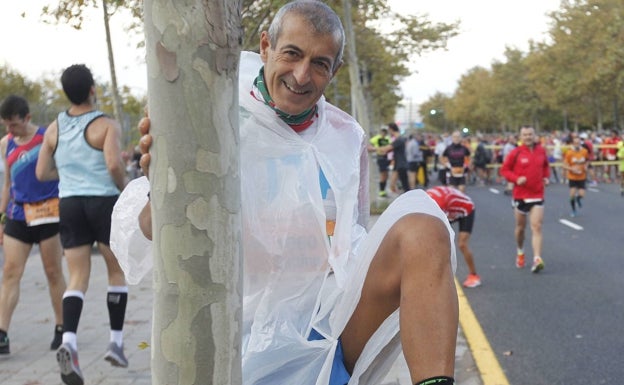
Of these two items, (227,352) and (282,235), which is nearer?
(227,352)

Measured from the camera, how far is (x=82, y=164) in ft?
19.0

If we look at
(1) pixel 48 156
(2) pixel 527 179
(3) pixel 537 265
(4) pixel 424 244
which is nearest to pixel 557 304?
(3) pixel 537 265

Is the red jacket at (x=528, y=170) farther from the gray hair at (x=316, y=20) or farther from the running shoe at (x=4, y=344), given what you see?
the gray hair at (x=316, y=20)

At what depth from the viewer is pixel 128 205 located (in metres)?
3.15

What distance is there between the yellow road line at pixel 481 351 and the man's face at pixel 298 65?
6.50 feet

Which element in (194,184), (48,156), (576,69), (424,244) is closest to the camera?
(194,184)

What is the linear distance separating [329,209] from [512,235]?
12692 millimetres

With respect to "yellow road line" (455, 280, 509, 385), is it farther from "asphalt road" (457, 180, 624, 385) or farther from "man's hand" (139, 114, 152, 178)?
"man's hand" (139, 114, 152, 178)

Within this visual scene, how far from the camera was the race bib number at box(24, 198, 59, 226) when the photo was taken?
6.64 m

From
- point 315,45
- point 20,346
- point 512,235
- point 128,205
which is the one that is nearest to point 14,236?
point 20,346

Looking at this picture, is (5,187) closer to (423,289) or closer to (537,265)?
(423,289)

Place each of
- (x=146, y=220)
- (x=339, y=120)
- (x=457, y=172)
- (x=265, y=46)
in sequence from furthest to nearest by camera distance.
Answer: (x=457, y=172), (x=339, y=120), (x=265, y=46), (x=146, y=220)

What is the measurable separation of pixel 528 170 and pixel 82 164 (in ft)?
24.1

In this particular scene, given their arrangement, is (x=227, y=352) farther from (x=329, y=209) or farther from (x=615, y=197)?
(x=615, y=197)
